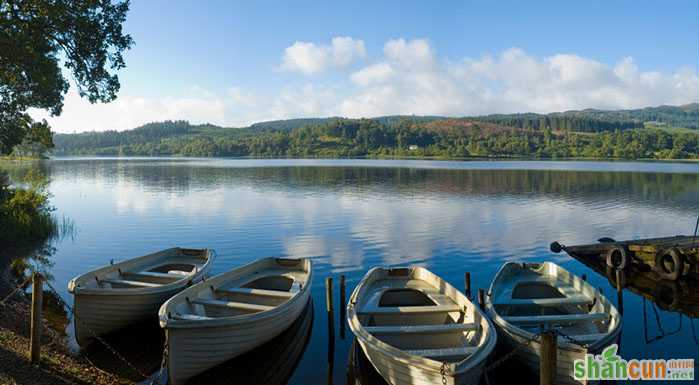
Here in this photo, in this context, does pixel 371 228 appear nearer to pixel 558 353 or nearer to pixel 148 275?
pixel 148 275

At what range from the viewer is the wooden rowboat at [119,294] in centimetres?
1427

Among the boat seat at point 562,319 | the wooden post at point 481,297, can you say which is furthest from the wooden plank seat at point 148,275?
the boat seat at point 562,319

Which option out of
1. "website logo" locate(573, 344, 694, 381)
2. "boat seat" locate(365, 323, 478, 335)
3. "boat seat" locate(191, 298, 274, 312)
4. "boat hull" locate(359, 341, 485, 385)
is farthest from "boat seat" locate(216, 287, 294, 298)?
"website logo" locate(573, 344, 694, 381)

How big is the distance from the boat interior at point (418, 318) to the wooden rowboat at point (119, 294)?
7.21 m

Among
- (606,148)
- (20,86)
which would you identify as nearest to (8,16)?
(20,86)

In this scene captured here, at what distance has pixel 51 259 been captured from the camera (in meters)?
26.5

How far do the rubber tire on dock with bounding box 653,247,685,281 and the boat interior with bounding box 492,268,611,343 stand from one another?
10.4m

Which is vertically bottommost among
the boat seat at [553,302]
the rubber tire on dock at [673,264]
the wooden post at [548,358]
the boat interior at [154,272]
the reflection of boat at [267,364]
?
the reflection of boat at [267,364]

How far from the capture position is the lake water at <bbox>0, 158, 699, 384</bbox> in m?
18.6

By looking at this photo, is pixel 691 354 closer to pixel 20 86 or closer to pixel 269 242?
pixel 269 242

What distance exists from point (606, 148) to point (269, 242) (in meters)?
201

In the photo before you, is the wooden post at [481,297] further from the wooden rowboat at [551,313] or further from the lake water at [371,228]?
the lake water at [371,228]

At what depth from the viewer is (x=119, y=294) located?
14.6m

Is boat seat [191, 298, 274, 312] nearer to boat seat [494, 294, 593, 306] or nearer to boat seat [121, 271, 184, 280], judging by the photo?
boat seat [121, 271, 184, 280]
